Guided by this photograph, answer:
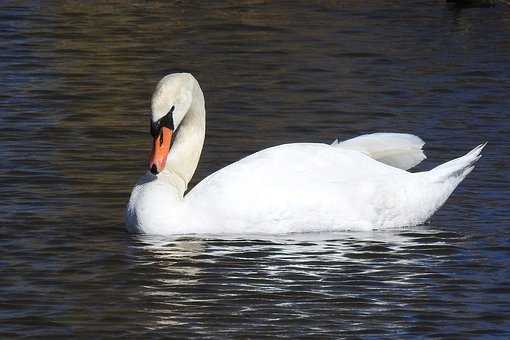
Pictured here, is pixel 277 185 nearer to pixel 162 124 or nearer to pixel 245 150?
pixel 162 124

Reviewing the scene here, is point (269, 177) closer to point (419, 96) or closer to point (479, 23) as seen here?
point (419, 96)

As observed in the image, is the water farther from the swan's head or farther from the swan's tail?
the swan's head

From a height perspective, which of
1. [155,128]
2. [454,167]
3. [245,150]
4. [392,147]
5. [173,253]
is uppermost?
[155,128]

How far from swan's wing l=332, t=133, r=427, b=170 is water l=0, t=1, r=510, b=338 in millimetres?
487

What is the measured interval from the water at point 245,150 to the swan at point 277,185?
13cm

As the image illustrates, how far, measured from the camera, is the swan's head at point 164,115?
10.8 meters

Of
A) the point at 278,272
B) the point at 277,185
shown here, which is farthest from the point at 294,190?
the point at 278,272

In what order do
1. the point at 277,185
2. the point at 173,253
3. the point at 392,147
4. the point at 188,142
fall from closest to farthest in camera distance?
1. the point at 173,253
2. the point at 277,185
3. the point at 188,142
4. the point at 392,147

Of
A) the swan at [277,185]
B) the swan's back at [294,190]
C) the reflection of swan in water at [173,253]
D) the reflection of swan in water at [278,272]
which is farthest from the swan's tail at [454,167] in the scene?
the reflection of swan in water at [173,253]

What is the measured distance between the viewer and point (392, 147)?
38.5ft

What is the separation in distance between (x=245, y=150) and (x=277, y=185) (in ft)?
9.24

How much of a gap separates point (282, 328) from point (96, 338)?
0.96m

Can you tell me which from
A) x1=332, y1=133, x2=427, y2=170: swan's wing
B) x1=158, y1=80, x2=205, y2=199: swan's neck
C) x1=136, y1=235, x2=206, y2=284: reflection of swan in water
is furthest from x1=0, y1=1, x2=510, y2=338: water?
x1=158, y1=80, x2=205, y2=199: swan's neck

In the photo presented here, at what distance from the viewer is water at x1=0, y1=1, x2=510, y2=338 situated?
30.8ft
